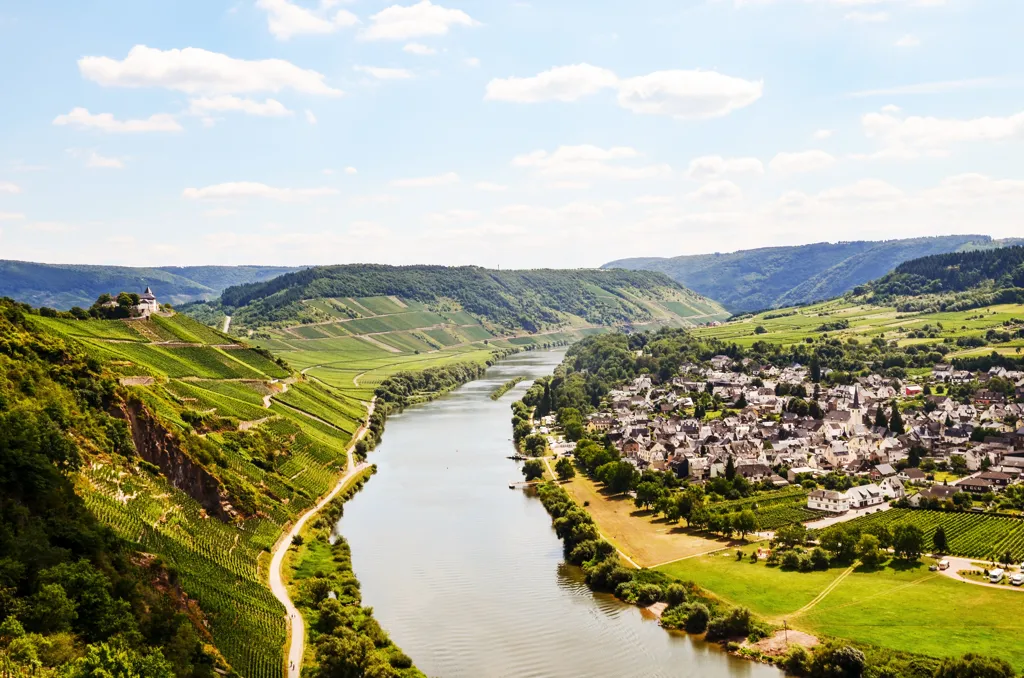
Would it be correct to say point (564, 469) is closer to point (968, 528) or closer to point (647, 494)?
point (647, 494)

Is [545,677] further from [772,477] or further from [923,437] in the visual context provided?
[923,437]

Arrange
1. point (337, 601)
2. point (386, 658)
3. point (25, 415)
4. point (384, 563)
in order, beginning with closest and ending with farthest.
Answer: point (386, 658) → point (25, 415) → point (337, 601) → point (384, 563)

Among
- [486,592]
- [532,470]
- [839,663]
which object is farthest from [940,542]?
[532,470]

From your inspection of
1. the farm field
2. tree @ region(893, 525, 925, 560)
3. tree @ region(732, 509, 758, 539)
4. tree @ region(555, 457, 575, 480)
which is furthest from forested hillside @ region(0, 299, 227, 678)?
tree @ region(555, 457, 575, 480)

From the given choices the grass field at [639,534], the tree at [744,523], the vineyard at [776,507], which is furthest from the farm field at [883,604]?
the vineyard at [776,507]

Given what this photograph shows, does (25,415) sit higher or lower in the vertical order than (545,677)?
higher

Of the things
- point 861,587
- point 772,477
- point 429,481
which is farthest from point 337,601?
point 772,477

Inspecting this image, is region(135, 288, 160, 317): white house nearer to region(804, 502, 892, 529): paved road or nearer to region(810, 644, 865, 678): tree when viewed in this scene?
region(804, 502, 892, 529): paved road

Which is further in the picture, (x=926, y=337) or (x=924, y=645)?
(x=926, y=337)
